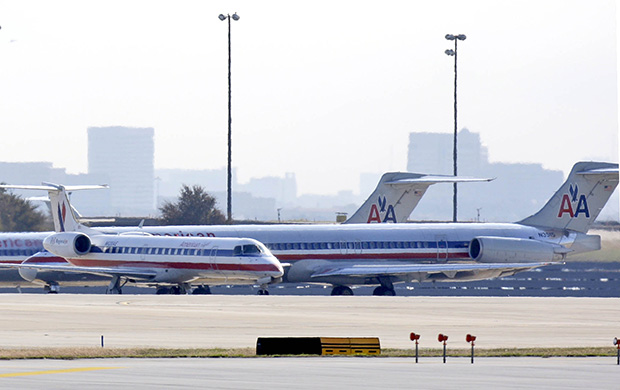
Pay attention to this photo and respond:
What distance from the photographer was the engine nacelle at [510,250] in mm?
76500

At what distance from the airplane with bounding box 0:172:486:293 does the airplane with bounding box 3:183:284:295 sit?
0.78 meters

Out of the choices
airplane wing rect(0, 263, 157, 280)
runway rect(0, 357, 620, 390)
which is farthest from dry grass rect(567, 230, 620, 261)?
runway rect(0, 357, 620, 390)

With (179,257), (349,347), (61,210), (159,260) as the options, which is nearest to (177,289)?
(159,260)

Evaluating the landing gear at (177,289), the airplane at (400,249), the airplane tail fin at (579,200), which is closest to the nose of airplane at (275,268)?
the airplane at (400,249)

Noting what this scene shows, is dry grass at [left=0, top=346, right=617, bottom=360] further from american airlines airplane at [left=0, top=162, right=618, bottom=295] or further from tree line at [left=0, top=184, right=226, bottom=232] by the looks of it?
tree line at [left=0, top=184, right=226, bottom=232]

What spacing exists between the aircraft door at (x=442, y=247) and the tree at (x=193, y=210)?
109 ft

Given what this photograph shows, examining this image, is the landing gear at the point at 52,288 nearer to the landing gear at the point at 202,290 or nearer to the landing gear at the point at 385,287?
the landing gear at the point at 202,290

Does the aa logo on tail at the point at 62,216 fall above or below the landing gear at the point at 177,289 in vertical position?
above

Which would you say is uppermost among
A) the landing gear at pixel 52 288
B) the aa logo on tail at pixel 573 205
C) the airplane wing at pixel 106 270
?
the aa logo on tail at pixel 573 205

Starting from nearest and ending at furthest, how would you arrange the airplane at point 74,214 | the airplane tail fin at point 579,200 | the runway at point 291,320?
the runway at point 291,320 < the airplane at point 74,214 < the airplane tail fin at point 579,200

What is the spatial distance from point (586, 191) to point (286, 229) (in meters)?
19.1

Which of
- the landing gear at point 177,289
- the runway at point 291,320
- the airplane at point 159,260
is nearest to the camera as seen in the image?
the runway at point 291,320

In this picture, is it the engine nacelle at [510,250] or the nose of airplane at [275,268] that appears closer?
the nose of airplane at [275,268]

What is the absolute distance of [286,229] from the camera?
77.3 m
